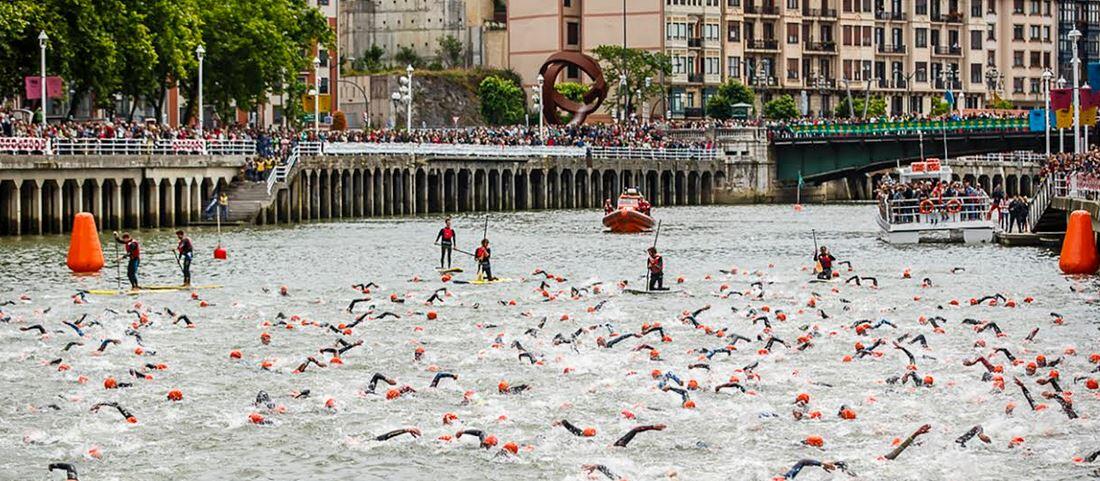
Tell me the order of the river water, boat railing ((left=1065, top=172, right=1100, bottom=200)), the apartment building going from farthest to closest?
the apartment building
boat railing ((left=1065, top=172, right=1100, bottom=200))
the river water

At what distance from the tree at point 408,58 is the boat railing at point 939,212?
111 m

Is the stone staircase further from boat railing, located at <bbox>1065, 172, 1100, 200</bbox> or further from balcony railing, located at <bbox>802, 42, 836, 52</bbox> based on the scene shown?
balcony railing, located at <bbox>802, 42, 836, 52</bbox>

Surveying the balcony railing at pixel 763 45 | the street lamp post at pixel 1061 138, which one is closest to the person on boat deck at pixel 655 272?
the street lamp post at pixel 1061 138

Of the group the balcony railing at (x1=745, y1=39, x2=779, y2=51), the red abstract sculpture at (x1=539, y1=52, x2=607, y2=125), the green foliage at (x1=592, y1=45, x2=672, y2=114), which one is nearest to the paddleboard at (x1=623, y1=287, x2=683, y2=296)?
the red abstract sculpture at (x1=539, y1=52, x2=607, y2=125)

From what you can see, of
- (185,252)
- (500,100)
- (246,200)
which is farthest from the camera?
(500,100)

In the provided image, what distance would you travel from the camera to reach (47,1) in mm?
100812

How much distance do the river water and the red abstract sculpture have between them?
8799 centimetres

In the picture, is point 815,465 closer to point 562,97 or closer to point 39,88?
point 39,88

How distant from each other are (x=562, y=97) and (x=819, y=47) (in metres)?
37.8

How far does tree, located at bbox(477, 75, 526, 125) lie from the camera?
178m

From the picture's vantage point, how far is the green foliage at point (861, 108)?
191788 mm

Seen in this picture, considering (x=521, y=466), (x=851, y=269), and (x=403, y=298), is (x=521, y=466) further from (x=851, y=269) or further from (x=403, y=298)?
(x=851, y=269)

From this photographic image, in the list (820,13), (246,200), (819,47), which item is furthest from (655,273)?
(820,13)

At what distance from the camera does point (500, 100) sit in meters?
178
